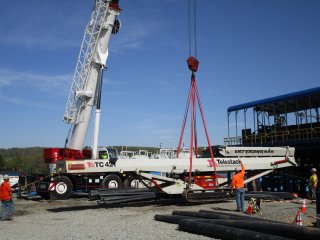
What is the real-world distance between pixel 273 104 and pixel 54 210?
655 inches

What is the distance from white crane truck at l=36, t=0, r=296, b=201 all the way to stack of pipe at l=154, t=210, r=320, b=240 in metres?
3.99

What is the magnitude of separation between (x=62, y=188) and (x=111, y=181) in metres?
2.60

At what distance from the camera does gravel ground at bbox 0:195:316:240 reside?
9570 mm

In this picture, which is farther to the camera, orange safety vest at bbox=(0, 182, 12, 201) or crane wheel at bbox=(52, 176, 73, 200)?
crane wheel at bbox=(52, 176, 73, 200)

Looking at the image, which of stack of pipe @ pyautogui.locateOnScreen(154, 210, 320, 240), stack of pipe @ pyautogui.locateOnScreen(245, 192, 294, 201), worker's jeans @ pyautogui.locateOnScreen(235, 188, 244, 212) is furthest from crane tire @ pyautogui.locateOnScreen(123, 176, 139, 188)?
stack of pipe @ pyautogui.locateOnScreen(154, 210, 320, 240)

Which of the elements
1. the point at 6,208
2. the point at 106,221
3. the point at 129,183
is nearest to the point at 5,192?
the point at 6,208

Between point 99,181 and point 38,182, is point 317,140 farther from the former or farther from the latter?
point 38,182

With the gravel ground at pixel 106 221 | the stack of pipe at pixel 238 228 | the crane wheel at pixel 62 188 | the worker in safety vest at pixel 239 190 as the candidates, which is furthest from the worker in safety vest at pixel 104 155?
the stack of pipe at pixel 238 228

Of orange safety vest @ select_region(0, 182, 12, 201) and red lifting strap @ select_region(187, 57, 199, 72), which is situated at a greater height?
red lifting strap @ select_region(187, 57, 199, 72)

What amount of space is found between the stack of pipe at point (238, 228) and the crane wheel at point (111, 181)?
9.93 metres

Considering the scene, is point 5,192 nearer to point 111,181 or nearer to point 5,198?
point 5,198

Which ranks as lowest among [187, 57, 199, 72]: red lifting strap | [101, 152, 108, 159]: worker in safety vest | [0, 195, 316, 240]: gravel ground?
[0, 195, 316, 240]: gravel ground

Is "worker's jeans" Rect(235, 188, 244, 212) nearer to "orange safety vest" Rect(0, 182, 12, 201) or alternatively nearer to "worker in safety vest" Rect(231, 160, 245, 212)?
"worker in safety vest" Rect(231, 160, 245, 212)

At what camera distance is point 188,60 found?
14414 mm
